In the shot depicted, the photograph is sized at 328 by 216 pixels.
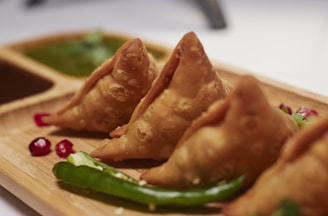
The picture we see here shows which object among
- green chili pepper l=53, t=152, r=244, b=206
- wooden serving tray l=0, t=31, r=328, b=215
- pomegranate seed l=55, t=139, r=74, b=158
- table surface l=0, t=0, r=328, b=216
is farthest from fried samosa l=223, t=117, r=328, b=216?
table surface l=0, t=0, r=328, b=216

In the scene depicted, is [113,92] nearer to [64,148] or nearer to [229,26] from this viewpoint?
[64,148]

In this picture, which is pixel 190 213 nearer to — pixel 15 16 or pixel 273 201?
pixel 273 201

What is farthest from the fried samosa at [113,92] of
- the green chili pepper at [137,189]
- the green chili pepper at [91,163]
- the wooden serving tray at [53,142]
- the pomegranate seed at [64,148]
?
the green chili pepper at [137,189]

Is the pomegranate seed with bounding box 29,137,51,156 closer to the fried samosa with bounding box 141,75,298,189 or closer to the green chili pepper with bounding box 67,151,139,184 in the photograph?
the green chili pepper with bounding box 67,151,139,184

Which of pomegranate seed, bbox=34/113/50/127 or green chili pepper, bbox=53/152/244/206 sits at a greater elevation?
green chili pepper, bbox=53/152/244/206

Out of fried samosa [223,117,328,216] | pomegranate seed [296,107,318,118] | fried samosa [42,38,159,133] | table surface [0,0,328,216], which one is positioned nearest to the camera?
fried samosa [223,117,328,216]

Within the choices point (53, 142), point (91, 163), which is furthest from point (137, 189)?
point (53, 142)
